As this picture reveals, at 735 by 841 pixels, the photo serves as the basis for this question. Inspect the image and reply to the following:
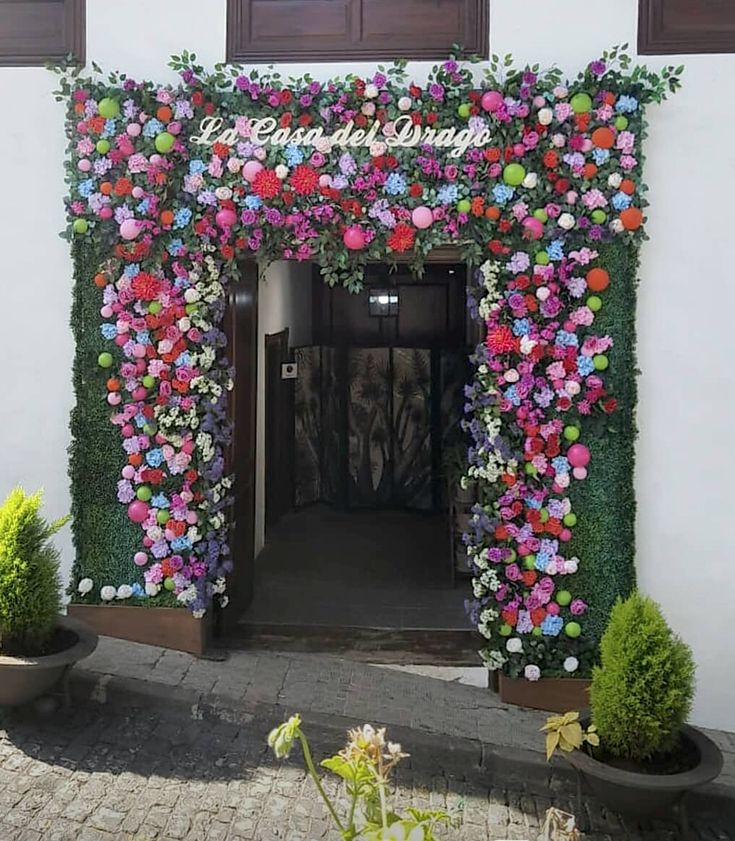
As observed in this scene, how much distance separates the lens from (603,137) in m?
4.76

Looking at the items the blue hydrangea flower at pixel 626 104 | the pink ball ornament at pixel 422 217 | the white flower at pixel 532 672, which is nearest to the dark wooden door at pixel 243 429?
the pink ball ornament at pixel 422 217

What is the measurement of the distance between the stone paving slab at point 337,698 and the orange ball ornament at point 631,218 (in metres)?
2.69

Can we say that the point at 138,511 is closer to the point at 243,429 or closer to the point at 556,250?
the point at 243,429

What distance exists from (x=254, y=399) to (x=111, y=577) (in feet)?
5.22

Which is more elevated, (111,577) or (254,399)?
(254,399)

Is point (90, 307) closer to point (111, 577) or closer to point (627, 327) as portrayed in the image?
point (111, 577)

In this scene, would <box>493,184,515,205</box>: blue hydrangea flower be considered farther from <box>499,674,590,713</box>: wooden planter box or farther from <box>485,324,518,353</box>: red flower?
<box>499,674,590,713</box>: wooden planter box

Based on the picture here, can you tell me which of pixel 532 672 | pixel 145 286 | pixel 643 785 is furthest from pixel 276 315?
pixel 643 785

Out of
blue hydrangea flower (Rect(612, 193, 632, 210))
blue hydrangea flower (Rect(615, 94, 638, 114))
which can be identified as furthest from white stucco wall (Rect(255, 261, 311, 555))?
blue hydrangea flower (Rect(615, 94, 638, 114))

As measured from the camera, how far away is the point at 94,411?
534 centimetres

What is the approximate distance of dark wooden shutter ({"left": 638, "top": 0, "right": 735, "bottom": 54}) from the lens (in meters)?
4.91

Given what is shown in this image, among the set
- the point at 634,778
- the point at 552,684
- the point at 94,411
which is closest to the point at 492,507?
the point at 552,684

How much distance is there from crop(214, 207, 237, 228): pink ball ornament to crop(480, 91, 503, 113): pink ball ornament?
1479mm

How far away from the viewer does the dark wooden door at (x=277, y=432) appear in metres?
8.63
